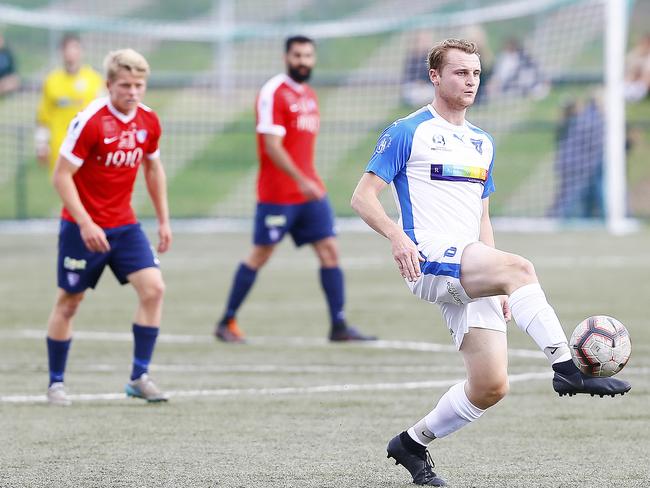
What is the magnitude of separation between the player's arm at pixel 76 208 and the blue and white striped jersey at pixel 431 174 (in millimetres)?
2282

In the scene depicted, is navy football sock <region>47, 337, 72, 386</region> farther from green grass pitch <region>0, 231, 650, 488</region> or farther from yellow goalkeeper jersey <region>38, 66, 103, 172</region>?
yellow goalkeeper jersey <region>38, 66, 103, 172</region>

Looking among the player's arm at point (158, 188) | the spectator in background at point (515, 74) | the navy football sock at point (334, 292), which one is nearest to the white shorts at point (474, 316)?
the player's arm at point (158, 188)

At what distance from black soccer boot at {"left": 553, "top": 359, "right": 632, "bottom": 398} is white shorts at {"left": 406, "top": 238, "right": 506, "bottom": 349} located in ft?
1.88

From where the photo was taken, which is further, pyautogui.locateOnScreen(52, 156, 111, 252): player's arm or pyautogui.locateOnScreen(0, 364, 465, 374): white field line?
pyautogui.locateOnScreen(0, 364, 465, 374): white field line

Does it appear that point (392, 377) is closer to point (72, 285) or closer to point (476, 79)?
point (72, 285)

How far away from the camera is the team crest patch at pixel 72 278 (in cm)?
818

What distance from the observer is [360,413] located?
7797mm

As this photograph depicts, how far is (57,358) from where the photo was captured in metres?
8.29

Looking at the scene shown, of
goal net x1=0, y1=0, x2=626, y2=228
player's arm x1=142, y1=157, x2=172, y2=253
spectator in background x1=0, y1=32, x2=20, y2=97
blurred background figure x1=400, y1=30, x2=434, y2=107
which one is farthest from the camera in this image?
blurred background figure x1=400, y1=30, x2=434, y2=107

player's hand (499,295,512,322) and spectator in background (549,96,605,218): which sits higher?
player's hand (499,295,512,322)

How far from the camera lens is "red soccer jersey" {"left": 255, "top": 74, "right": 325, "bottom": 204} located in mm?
11039

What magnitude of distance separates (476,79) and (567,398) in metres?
2.72

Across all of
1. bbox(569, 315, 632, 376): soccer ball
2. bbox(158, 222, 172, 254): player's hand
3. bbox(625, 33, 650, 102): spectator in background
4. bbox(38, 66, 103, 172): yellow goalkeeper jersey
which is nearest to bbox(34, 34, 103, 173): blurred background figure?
bbox(38, 66, 103, 172): yellow goalkeeper jersey

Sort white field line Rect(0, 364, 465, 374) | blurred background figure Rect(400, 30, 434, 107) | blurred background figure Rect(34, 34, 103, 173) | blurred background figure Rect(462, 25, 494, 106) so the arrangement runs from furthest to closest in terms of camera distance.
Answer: blurred background figure Rect(400, 30, 434, 107) → blurred background figure Rect(462, 25, 494, 106) → blurred background figure Rect(34, 34, 103, 173) → white field line Rect(0, 364, 465, 374)
